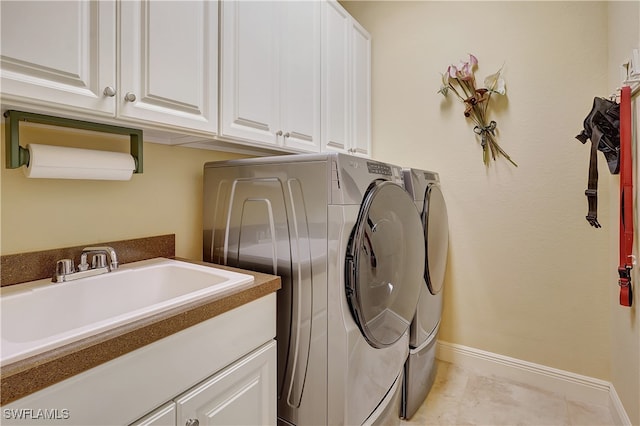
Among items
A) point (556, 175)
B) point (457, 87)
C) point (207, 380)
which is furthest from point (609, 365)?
point (207, 380)

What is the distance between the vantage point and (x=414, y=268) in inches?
66.8

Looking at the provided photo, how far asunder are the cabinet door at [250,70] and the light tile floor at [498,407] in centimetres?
180

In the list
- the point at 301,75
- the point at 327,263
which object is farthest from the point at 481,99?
the point at 327,263

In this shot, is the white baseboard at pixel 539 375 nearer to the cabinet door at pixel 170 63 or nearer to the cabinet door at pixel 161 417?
the cabinet door at pixel 161 417

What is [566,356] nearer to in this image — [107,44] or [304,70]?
[304,70]

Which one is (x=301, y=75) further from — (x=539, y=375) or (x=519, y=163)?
(x=539, y=375)

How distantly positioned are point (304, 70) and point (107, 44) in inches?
42.1

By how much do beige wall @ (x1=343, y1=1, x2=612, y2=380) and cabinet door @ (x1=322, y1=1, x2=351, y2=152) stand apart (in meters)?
0.50

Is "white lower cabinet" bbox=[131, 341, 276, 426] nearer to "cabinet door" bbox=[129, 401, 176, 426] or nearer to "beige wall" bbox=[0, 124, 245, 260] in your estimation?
"cabinet door" bbox=[129, 401, 176, 426]

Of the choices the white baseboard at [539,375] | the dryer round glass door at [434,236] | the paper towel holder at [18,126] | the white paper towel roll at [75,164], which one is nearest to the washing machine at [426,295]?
the dryer round glass door at [434,236]

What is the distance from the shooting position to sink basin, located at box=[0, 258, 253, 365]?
2.62 feet

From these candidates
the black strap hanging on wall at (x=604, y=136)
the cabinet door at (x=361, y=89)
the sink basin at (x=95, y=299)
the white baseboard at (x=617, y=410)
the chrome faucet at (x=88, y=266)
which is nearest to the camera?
the sink basin at (x=95, y=299)

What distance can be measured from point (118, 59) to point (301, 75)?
1.01 meters

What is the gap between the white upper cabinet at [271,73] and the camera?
1.44m
